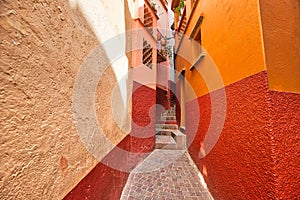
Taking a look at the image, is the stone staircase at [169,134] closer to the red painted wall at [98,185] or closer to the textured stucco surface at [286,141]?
the red painted wall at [98,185]

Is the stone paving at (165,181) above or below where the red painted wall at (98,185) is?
below

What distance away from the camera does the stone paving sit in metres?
2.97

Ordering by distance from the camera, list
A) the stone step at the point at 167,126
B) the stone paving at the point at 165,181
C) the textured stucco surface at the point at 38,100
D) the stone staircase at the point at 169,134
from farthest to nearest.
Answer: the stone step at the point at 167,126, the stone staircase at the point at 169,134, the stone paving at the point at 165,181, the textured stucco surface at the point at 38,100

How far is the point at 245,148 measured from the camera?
1840mm

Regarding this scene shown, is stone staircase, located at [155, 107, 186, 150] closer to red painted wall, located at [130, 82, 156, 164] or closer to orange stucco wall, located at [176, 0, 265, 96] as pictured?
red painted wall, located at [130, 82, 156, 164]

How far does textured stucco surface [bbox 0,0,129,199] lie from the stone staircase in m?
4.86

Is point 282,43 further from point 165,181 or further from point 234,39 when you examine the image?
point 165,181

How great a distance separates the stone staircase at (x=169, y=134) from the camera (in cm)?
582

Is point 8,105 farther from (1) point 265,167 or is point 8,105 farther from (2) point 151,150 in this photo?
(2) point 151,150

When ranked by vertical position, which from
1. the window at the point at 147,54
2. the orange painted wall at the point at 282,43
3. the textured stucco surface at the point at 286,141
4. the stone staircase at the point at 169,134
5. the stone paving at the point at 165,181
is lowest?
the stone paving at the point at 165,181

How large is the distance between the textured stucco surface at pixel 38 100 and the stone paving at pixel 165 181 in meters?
2.25

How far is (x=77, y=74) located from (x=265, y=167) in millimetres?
2180

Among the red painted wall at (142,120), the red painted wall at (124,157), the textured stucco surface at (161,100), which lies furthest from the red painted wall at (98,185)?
the textured stucco surface at (161,100)

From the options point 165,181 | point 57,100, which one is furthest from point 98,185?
point 165,181
